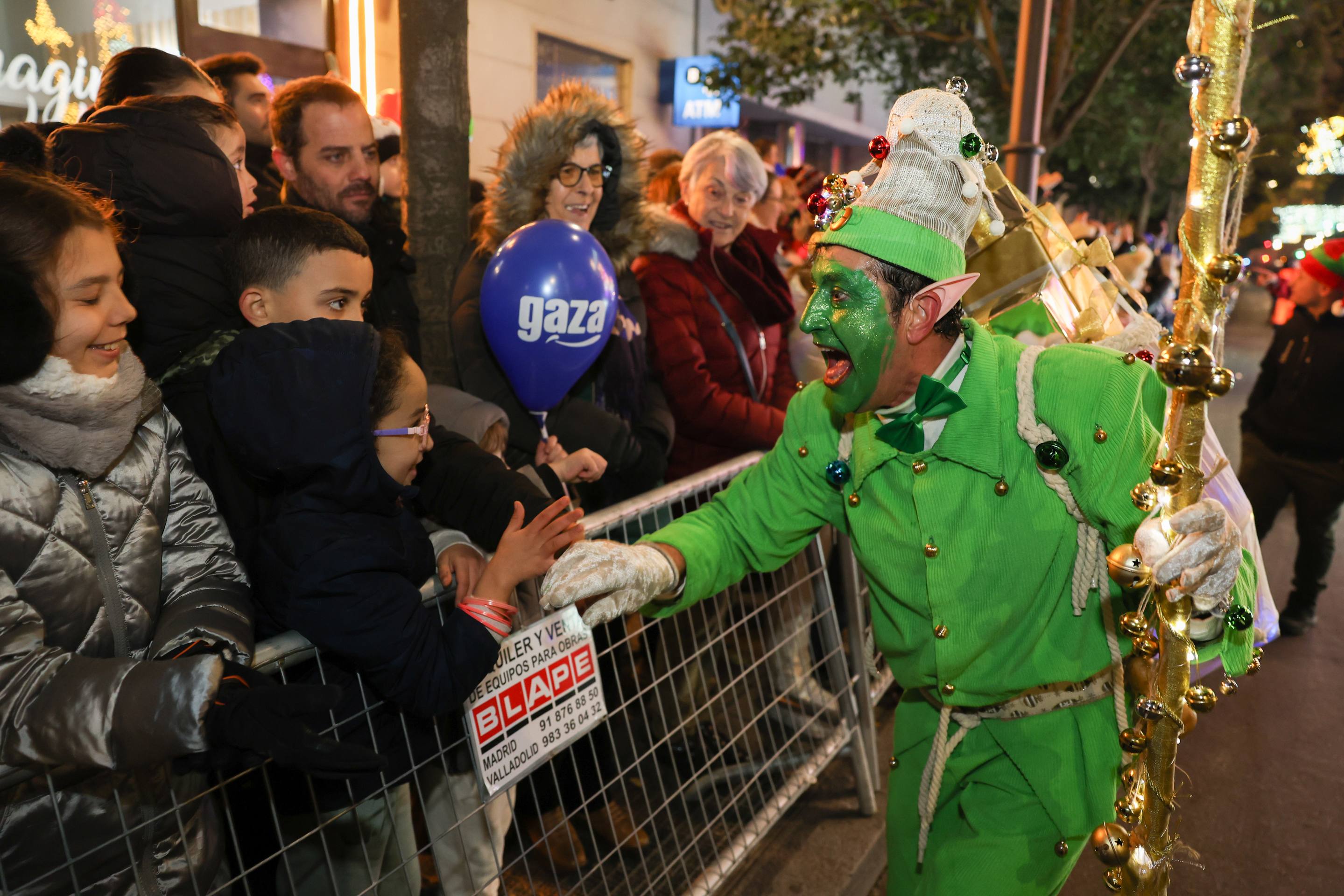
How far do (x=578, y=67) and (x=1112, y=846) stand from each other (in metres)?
11.1

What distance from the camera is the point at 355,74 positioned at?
764 cm

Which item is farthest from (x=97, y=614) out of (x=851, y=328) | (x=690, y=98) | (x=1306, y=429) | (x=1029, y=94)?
(x=690, y=98)

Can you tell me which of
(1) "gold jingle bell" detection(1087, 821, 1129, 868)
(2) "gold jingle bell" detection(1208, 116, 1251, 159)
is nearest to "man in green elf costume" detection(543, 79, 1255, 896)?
(1) "gold jingle bell" detection(1087, 821, 1129, 868)

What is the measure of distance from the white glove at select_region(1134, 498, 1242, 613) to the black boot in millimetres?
5100

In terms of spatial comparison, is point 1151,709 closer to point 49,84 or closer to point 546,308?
point 546,308

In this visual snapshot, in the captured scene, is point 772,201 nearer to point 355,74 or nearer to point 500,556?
point 500,556

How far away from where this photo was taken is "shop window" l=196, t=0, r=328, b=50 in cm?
655

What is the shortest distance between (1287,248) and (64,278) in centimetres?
1851

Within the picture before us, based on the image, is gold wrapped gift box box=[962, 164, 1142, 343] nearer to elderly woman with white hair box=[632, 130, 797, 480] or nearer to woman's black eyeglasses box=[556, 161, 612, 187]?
elderly woman with white hair box=[632, 130, 797, 480]

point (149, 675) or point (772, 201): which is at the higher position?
point (772, 201)

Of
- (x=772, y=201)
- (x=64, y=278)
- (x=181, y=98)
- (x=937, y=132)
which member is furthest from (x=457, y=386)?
(x=772, y=201)

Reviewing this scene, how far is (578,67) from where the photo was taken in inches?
443

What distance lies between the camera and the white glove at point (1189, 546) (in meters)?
1.47

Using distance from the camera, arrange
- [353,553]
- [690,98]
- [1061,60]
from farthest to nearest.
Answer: [690,98], [1061,60], [353,553]
